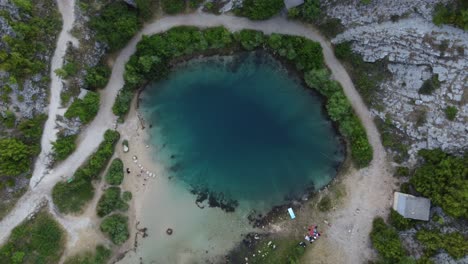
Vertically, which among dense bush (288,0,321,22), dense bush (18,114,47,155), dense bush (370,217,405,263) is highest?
dense bush (288,0,321,22)

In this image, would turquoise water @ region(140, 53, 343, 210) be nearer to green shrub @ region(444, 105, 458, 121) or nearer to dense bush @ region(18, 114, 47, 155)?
dense bush @ region(18, 114, 47, 155)

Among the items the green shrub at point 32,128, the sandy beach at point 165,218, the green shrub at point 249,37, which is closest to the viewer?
the green shrub at point 32,128

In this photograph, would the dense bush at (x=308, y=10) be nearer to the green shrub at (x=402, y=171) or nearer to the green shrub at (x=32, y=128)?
the green shrub at (x=402, y=171)

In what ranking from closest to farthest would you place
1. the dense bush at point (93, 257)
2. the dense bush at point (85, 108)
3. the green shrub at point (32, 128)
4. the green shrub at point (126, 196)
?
1. the green shrub at point (32, 128)
2. the dense bush at point (85, 108)
3. the dense bush at point (93, 257)
4. the green shrub at point (126, 196)

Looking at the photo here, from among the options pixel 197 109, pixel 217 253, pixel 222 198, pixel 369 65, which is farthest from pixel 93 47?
pixel 369 65

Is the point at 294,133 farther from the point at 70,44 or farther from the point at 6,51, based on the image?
the point at 6,51

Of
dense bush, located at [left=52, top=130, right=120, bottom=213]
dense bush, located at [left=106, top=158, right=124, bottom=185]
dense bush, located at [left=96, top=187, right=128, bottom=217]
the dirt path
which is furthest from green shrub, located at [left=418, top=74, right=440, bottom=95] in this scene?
the dirt path

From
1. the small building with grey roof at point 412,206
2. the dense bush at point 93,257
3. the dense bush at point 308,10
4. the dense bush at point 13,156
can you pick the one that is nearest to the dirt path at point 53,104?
the dense bush at point 13,156

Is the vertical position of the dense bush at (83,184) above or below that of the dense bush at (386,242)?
above
